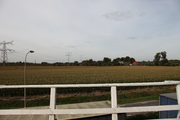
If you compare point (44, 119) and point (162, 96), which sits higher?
point (44, 119)

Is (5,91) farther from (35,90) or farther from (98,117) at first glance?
(98,117)

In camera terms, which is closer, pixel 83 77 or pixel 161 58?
pixel 83 77

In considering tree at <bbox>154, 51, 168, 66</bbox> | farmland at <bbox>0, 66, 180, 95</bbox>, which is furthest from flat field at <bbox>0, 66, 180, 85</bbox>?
tree at <bbox>154, 51, 168, 66</bbox>

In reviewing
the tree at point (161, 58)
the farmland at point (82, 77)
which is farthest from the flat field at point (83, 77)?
the tree at point (161, 58)

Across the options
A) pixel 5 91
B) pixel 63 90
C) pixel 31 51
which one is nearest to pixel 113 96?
pixel 31 51

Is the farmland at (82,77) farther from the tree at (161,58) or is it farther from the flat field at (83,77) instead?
the tree at (161,58)

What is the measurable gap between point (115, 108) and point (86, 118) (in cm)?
152

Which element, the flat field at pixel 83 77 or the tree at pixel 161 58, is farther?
the tree at pixel 161 58

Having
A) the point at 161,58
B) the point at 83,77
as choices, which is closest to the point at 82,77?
the point at 83,77

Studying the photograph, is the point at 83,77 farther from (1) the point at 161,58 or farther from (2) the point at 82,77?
(1) the point at 161,58

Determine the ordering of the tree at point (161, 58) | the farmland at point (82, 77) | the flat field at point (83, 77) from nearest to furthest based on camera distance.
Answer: the farmland at point (82, 77), the flat field at point (83, 77), the tree at point (161, 58)

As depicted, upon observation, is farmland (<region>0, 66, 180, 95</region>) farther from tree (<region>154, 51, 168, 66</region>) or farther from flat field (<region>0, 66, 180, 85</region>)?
tree (<region>154, 51, 168, 66</region>)

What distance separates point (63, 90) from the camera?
18.1 m

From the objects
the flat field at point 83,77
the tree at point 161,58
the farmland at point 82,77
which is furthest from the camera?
the tree at point 161,58
